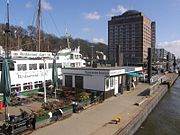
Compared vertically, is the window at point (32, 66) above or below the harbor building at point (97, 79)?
above

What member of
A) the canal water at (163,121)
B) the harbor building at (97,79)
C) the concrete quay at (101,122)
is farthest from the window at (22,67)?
the canal water at (163,121)

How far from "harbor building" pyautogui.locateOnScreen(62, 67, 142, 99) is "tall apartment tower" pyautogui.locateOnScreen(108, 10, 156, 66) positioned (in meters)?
129

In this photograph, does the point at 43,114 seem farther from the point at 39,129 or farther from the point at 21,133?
the point at 21,133

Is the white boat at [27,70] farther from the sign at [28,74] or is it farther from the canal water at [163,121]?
the canal water at [163,121]

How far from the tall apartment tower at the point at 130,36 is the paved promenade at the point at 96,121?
136 m

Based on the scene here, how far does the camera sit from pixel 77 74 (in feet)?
93.6

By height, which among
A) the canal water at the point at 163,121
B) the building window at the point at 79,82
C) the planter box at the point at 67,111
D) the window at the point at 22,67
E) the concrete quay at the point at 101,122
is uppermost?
the window at the point at 22,67

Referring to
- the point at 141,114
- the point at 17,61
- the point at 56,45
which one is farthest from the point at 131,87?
the point at 56,45

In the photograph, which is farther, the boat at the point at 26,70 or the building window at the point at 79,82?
the building window at the point at 79,82

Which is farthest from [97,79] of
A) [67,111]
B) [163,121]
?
[67,111]

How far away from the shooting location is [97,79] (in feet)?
87.1

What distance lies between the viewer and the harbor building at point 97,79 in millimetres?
26125

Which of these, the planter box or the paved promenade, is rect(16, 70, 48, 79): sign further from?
the planter box

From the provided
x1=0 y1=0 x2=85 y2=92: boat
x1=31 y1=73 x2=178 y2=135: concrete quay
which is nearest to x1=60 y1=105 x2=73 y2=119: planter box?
x1=31 y1=73 x2=178 y2=135: concrete quay
